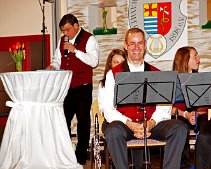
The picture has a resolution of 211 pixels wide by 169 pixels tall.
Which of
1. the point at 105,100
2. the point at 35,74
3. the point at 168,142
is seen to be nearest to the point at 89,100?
the point at 35,74

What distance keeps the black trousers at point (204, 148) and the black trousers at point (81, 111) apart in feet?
5.82

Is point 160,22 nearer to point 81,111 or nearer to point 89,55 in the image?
point 89,55

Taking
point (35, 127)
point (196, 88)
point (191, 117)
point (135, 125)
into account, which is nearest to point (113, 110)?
point (135, 125)

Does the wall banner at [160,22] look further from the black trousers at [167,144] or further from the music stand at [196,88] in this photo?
the black trousers at [167,144]

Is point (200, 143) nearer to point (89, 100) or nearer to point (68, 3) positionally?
point (89, 100)

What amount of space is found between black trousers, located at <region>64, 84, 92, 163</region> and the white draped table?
85cm

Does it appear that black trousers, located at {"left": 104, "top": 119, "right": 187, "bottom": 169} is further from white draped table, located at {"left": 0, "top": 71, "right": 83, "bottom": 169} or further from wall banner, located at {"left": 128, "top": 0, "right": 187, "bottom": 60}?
wall banner, located at {"left": 128, "top": 0, "right": 187, "bottom": 60}

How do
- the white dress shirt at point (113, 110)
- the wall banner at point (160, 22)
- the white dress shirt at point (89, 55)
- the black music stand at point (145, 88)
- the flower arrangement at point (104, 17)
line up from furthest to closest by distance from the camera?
1. the flower arrangement at point (104, 17)
2. the wall banner at point (160, 22)
3. the white dress shirt at point (89, 55)
4. the white dress shirt at point (113, 110)
5. the black music stand at point (145, 88)

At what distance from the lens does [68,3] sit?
738 centimetres

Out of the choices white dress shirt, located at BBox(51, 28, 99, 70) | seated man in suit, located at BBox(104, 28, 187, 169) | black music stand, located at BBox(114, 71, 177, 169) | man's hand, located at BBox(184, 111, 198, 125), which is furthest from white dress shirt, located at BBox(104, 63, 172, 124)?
white dress shirt, located at BBox(51, 28, 99, 70)

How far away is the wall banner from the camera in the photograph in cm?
694

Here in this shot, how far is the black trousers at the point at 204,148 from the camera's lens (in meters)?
4.50

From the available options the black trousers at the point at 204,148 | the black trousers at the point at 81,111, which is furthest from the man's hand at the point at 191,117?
the black trousers at the point at 81,111

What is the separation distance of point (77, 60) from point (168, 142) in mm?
2311
